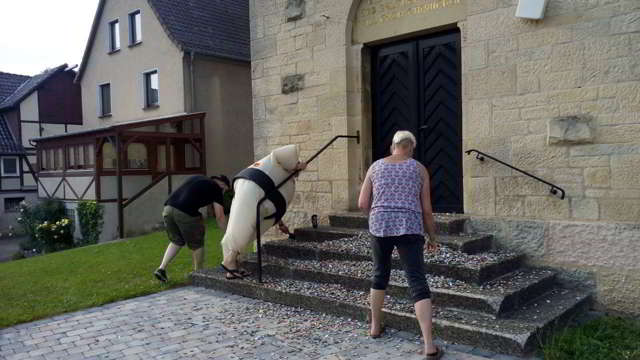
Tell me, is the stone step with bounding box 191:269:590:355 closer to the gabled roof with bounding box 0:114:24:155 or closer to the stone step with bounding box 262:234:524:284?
the stone step with bounding box 262:234:524:284

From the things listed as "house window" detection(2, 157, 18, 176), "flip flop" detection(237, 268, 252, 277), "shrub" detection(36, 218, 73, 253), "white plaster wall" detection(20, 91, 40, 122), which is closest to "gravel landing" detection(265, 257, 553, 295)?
"flip flop" detection(237, 268, 252, 277)

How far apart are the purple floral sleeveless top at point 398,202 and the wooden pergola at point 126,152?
12977mm

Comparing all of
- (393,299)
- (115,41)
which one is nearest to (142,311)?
(393,299)

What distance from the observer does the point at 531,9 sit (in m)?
5.41

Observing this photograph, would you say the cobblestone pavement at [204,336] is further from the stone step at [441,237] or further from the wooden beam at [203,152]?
the wooden beam at [203,152]

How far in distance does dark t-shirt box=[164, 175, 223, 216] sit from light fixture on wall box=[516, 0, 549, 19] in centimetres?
396

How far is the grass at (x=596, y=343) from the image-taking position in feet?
12.5

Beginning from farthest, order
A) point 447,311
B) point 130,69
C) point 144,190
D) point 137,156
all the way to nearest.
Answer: point 130,69 < point 137,156 < point 144,190 < point 447,311

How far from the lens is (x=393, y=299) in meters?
4.92

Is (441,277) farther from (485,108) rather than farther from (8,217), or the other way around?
(8,217)

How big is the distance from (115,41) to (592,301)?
21.1 meters

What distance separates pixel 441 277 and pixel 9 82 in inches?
1170

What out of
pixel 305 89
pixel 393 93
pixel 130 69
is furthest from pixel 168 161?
pixel 393 93

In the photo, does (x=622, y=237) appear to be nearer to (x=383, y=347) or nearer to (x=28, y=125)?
(x=383, y=347)
